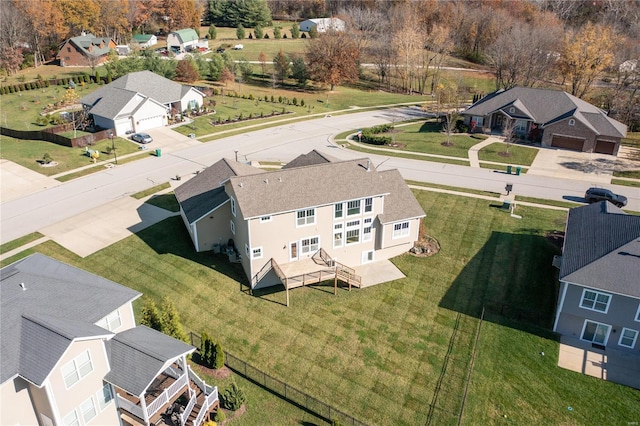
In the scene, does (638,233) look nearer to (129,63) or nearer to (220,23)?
(129,63)

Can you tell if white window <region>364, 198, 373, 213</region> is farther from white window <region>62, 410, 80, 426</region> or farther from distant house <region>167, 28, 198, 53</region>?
distant house <region>167, 28, 198, 53</region>

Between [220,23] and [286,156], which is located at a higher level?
[220,23]

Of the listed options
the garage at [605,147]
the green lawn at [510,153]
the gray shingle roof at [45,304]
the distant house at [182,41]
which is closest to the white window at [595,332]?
the gray shingle roof at [45,304]

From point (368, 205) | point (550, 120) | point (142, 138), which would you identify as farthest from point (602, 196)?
point (142, 138)

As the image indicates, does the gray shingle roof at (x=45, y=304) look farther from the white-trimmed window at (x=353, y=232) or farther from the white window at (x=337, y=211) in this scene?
the white-trimmed window at (x=353, y=232)

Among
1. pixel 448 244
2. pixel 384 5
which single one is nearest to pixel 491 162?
pixel 448 244

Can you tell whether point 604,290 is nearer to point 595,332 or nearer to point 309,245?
point 595,332

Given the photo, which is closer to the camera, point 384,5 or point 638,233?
point 638,233
